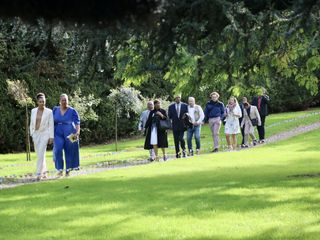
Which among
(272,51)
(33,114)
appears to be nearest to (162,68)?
(272,51)

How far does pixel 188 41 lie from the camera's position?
5898mm

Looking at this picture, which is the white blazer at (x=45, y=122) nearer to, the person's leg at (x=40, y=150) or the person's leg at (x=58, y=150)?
the person's leg at (x=40, y=150)

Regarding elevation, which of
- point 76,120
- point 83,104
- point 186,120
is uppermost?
point 83,104

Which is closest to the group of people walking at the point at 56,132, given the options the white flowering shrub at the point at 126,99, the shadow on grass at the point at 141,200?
the shadow on grass at the point at 141,200

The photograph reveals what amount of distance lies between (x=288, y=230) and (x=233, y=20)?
333cm

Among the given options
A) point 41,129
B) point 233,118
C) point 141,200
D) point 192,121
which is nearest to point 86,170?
point 41,129

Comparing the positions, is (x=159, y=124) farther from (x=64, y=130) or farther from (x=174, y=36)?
(x=174, y=36)

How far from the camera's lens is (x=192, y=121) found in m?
19.0

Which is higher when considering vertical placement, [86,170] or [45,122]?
[45,122]

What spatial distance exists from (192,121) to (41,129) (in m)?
6.32

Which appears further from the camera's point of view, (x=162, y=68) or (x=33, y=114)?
(x=33, y=114)

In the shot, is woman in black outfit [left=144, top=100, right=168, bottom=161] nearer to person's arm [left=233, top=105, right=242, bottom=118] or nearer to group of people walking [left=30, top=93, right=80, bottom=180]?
group of people walking [left=30, top=93, right=80, bottom=180]

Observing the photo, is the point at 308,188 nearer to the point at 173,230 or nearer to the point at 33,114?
the point at 173,230

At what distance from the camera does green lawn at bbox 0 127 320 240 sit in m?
7.72
